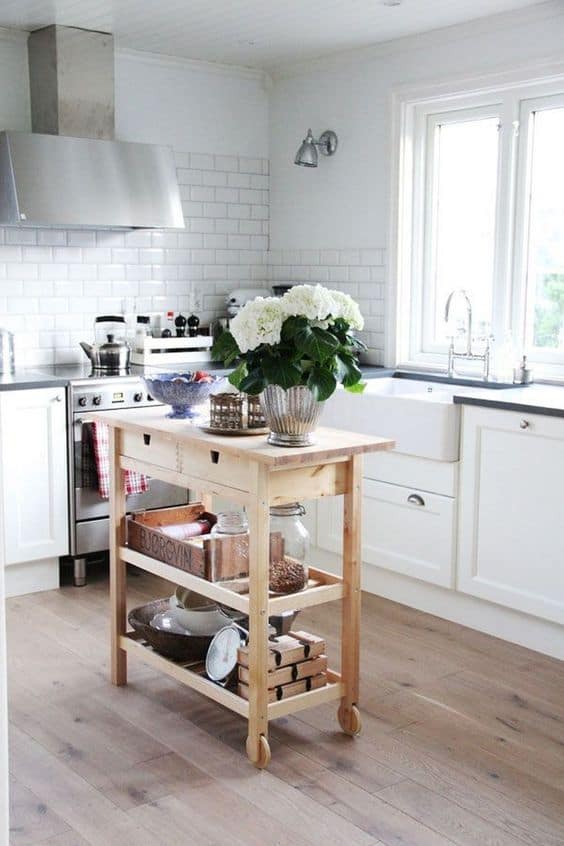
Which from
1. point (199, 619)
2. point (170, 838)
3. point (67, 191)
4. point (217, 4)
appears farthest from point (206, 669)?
point (217, 4)

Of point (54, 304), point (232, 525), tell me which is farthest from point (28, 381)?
point (232, 525)

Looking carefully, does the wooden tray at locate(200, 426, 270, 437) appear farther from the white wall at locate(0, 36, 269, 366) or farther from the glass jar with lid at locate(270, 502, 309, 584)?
the white wall at locate(0, 36, 269, 366)

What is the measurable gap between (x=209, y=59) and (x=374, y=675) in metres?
3.65

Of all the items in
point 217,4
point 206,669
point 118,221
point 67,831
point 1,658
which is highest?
point 217,4

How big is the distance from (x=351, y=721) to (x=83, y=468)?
81.0 inches

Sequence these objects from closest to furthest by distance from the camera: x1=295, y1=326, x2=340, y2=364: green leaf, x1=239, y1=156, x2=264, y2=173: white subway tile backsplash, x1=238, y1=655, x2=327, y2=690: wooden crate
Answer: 1. x1=295, y1=326, x2=340, y2=364: green leaf
2. x1=238, y1=655, x2=327, y2=690: wooden crate
3. x1=239, y1=156, x2=264, y2=173: white subway tile backsplash

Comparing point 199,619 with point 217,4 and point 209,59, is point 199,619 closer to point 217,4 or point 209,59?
point 217,4

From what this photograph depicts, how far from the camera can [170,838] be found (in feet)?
8.84

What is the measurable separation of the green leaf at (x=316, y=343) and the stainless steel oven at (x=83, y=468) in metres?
2.08

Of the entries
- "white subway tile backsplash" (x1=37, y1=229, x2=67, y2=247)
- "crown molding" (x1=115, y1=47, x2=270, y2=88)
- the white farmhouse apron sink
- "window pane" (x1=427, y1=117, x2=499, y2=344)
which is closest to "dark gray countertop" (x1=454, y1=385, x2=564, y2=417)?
the white farmhouse apron sink

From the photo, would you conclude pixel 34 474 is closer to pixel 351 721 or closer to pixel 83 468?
pixel 83 468

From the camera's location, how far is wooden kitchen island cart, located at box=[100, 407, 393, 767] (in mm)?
2982

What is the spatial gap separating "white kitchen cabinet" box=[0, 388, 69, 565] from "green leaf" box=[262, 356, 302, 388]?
78.4 inches

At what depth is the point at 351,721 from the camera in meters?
3.30
